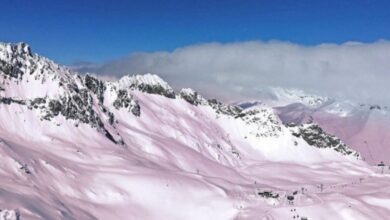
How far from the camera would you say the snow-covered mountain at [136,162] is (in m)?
74.8

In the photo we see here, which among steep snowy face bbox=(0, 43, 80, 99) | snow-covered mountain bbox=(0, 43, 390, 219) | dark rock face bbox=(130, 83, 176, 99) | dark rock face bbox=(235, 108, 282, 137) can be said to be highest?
dark rock face bbox=(130, 83, 176, 99)

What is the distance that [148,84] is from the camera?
178m

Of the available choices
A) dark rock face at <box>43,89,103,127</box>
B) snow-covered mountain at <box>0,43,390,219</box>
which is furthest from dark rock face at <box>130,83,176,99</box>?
dark rock face at <box>43,89,103,127</box>

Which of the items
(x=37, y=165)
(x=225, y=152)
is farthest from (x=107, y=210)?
(x=225, y=152)

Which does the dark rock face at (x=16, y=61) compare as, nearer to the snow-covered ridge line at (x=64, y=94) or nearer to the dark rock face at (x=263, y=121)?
the snow-covered ridge line at (x=64, y=94)

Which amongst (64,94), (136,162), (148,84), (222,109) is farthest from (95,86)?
(222,109)

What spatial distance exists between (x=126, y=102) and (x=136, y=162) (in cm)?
5000

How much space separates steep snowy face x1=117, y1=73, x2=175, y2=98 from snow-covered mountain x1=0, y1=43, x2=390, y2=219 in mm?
413

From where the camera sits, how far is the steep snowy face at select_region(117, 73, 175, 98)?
575 ft

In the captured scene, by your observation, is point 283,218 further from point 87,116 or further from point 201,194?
point 87,116

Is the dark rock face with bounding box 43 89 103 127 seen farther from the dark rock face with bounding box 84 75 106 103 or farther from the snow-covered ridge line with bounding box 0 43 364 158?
the dark rock face with bounding box 84 75 106 103

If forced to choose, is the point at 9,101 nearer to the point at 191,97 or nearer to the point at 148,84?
the point at 148,84

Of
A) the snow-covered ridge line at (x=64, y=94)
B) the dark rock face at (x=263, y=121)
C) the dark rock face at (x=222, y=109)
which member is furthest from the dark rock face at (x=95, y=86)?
the dark rock face at (x=263, y=121)

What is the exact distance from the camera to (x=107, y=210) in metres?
73.7
